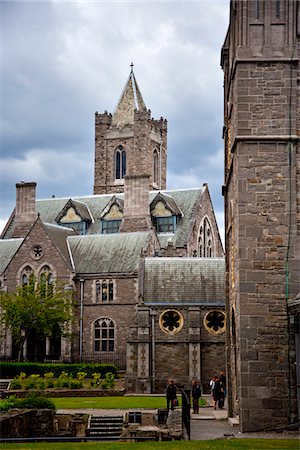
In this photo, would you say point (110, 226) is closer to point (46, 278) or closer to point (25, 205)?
point (25, 205)

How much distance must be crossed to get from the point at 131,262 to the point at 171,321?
13393mm

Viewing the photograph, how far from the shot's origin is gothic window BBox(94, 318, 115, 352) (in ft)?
178

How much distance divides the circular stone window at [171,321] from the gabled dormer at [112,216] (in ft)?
82.8

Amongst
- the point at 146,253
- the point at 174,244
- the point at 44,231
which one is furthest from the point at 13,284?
the point at 174,244

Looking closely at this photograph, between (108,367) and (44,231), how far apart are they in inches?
562

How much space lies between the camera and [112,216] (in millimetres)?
68688

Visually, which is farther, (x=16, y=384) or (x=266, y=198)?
(x=16, y=384)

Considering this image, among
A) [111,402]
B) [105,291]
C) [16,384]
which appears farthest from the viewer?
[105,291]

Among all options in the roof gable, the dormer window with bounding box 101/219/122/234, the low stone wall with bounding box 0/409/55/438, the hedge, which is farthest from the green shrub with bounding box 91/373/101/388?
the roof gable

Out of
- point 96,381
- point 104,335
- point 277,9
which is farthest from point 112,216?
point 277,9

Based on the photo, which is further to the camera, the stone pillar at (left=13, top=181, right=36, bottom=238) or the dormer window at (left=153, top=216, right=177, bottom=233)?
the stone pillar at (left=13, top=181, right=36, bottom=238)

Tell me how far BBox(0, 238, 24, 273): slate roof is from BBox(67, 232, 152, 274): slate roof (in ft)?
16.8

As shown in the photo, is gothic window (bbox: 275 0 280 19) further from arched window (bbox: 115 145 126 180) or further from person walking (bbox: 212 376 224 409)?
arched window (bbox: 115 145 126 180)

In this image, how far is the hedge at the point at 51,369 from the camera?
155ft
